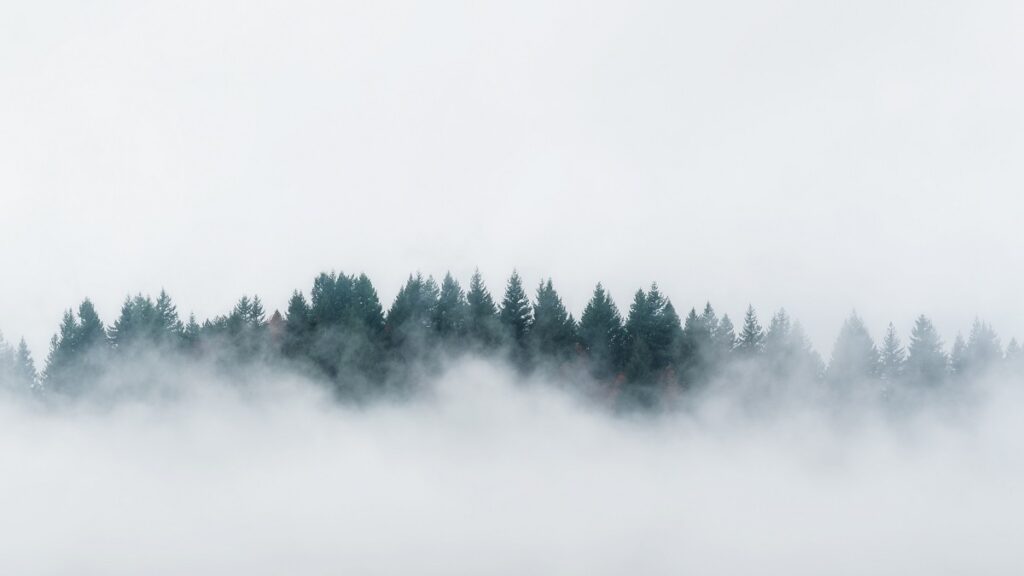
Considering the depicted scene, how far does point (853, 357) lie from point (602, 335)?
768 inches

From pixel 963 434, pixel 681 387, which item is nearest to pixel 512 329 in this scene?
pixel 681 387

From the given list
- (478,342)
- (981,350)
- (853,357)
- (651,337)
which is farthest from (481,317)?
(981,350)

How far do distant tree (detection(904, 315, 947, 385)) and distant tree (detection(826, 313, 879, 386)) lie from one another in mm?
2778

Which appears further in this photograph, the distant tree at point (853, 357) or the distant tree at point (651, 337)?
the distant tree at point (853, 357)

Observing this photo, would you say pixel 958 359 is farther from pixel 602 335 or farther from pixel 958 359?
pixel 602 335

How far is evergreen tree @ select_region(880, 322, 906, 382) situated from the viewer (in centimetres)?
9419

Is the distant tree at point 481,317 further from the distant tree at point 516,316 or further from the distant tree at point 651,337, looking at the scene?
the distant tree at point 651,337

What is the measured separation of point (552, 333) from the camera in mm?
89688

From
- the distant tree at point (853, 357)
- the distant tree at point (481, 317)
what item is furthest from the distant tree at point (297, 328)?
the distant tree at point (853, 357)

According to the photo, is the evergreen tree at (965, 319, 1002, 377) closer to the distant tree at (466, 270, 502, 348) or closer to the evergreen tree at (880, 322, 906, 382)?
the evergreen tree at (880, 322, 906, 382)

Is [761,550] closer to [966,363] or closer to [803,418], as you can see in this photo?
[803,418]

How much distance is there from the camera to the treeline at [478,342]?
289ft

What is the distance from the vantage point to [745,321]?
9375 cm

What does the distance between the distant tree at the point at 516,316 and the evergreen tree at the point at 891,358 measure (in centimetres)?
2721
